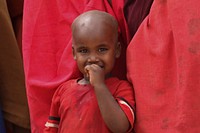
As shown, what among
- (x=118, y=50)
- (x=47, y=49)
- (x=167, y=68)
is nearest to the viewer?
(x=167, y=68)

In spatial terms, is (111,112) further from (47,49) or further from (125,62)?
(47,49)

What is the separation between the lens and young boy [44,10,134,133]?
0.89 meters

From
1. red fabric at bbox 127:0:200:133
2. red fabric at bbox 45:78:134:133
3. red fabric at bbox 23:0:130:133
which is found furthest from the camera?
red fabric at bbox 23:0:130:133

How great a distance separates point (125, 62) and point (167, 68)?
224 mm

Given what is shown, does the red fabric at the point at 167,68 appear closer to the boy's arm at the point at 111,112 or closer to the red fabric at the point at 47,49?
the boy's arm at the point at 111,112

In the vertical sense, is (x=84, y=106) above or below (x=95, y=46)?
below

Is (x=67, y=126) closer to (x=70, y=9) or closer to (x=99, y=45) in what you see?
(x=99, y=45)

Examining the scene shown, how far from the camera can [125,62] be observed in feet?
3.50

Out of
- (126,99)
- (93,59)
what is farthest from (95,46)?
(126,99)

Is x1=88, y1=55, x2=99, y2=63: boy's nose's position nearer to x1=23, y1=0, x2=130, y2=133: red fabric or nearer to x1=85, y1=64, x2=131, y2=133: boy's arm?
x1=85, y1=64, x2=131, y2=133: boy's arm

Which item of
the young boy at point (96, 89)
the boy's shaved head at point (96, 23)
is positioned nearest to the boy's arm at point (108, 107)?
the young boy at point (96, 89)

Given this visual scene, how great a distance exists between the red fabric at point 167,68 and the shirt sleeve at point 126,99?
0.05 feet

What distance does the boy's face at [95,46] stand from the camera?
933mm

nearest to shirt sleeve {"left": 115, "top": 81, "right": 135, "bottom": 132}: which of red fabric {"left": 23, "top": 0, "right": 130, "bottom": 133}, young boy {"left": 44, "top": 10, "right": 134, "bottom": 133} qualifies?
young boy {"left": 44, "top": 10, "right": 134, "bottom": 133}
